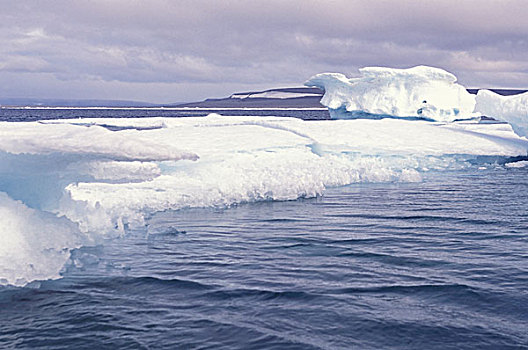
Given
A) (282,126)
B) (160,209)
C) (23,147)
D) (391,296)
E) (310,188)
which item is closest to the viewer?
(391,296)

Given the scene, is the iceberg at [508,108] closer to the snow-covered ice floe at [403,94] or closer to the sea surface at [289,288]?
the snow-covered ice floe at [403,94]

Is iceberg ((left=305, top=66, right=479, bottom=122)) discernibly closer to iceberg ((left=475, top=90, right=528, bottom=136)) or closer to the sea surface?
iceberg ((left=475, top=90, right=528, bottom=136))

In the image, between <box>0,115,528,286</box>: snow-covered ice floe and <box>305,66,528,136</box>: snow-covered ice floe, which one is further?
<box>305,66,528,136</box>: snow-covered ice floe

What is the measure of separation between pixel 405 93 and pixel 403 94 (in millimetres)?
109

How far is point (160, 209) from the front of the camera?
37.8 ft

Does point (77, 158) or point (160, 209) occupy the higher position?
point (77, 158)

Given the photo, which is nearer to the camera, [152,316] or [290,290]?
[152,316]

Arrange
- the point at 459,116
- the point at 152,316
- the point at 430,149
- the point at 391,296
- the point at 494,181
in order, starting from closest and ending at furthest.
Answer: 1. the point at 152,316
2. the point at 391,296
3. the point at 494,181
4. the point at 430,149
5. the point at 459,116

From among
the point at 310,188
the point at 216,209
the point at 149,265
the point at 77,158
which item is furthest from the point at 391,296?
the point at 310,188

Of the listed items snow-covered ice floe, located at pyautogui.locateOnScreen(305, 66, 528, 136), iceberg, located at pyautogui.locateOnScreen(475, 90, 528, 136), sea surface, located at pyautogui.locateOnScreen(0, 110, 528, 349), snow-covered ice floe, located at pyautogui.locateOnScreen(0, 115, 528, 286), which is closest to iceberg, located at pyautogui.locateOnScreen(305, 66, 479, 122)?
snow-covered ice floe, located at pyautogui.locateOnScreen(305, 66, 528, 136)

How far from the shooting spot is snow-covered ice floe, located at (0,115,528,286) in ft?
23.8

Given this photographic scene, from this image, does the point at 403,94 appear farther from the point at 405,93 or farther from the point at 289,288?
the point at 289,288

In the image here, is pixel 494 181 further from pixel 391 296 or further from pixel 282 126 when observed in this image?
pixel 391 296

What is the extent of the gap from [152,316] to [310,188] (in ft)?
26.4
